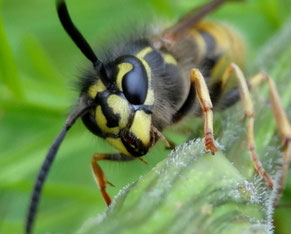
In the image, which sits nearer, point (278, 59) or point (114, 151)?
point (114, 151)

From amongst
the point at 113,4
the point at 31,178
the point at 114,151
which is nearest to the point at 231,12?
the point at 113,4

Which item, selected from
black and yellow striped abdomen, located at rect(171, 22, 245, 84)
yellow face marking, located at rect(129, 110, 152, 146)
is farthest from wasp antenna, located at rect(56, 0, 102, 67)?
black and yellow striped abdomen, located at rect(171, 22, 245, 84)

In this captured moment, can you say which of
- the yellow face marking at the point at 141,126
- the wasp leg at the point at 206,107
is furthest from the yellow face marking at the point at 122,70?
the wasp leg at the point at 206,107

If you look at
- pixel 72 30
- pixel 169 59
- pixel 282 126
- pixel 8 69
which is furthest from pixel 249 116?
pixel 8 69

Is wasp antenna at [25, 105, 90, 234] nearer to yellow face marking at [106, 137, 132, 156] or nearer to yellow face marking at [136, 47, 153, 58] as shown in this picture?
yellow face marking at [106, 137, 132, 156]

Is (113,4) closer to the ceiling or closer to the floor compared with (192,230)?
closer to the ceiling

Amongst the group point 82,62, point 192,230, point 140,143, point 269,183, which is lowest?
point 269,183

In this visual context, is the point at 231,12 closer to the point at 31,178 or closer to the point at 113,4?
the point at 113,4

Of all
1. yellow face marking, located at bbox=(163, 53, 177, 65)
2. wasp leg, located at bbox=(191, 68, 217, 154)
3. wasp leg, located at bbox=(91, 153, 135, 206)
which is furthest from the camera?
yellow face marking, located at bbox=(163, 53, 177, 65)
